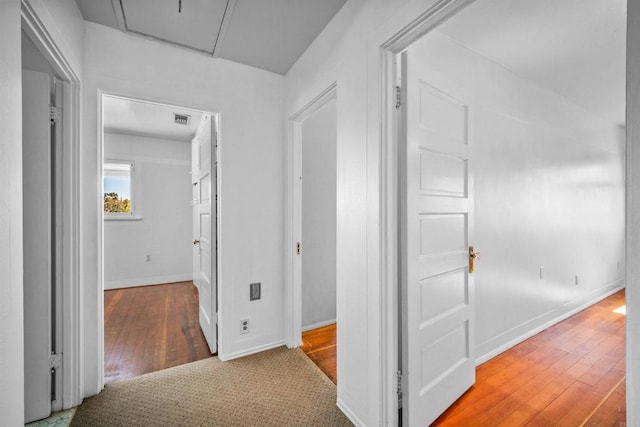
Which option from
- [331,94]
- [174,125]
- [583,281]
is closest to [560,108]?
[583,281]

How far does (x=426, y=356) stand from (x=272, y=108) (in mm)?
2153

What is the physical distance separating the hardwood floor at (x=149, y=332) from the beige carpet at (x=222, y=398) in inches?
7.5

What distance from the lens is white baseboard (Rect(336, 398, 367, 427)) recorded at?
1.49 m

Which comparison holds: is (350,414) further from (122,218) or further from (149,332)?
(122,218)

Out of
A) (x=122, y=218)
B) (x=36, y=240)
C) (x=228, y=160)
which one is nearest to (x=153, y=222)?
A: (x=122, y=218)

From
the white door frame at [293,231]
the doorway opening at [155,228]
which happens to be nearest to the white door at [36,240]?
the doorway opening at [155,228]

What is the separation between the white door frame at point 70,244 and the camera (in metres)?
1.63

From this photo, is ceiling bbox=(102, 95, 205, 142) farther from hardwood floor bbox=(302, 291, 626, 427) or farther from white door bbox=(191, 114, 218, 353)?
hardwood floor bbox=(302, 291, 626, 427)

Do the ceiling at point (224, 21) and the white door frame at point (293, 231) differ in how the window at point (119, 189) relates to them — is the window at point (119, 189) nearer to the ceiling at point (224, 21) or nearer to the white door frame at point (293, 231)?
the ceiling at point (224, 21)

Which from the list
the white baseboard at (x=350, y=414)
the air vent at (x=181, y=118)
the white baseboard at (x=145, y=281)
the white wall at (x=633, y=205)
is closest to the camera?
the white wall at (x=633, y=205)

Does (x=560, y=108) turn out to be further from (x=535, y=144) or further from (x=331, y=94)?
(x=331, y=94)

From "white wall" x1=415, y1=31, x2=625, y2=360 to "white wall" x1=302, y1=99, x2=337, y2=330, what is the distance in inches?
52.1

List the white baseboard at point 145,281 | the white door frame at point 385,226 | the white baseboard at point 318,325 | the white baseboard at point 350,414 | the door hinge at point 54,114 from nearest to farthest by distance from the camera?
the white door frame at point 385,226, the white baseboard at point 350,414, the door hinge at point 54,114, the white baseboard at point 318,325, the white baseboard at point 145,281

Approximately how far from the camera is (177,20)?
178 centimetres
